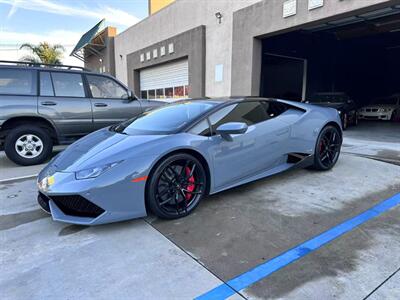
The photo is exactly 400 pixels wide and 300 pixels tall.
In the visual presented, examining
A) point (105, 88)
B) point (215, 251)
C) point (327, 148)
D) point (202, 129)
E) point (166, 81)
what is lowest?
point (215, 251)

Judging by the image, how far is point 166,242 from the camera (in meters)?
2.59

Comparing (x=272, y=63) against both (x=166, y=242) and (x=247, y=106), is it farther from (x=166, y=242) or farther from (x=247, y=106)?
(x=166, y=242)

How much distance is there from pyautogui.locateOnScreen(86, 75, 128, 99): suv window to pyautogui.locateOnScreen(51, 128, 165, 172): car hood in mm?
2880

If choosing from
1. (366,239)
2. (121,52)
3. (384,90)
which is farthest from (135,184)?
(384,90)

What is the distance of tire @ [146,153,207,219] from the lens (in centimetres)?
287

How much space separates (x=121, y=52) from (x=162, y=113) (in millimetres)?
19353

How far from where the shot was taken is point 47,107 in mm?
5434

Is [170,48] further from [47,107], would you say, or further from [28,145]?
[28,145]

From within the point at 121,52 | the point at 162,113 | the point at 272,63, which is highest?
the point at 121,52

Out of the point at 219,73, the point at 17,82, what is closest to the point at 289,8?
the point at 219,73

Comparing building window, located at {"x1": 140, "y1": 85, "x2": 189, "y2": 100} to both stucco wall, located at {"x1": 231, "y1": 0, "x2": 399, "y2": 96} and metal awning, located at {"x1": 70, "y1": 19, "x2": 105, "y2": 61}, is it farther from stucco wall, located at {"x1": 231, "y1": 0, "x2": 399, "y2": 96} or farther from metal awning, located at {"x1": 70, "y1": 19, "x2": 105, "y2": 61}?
metal awning, located at {"x1": 70, "y1": 19, "x2": 105, "y2": 61}

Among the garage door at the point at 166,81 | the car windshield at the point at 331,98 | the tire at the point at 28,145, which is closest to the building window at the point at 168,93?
the garage door at the point at 166,81

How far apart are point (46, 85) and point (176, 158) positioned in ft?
12.7

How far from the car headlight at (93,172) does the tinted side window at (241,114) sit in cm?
122
